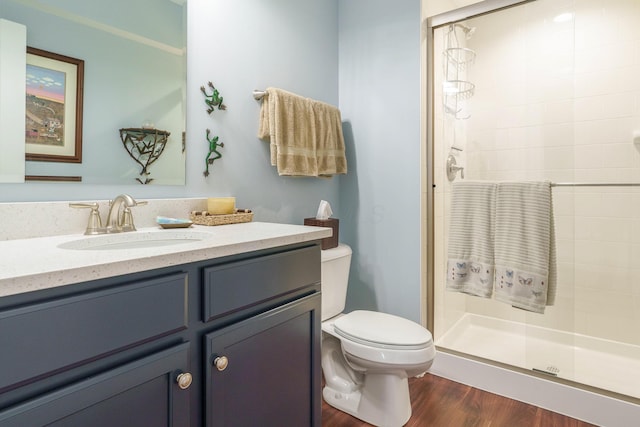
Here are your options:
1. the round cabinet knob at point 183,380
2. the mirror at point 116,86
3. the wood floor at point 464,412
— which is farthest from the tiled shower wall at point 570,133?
the round cabinet knob at point 183,380

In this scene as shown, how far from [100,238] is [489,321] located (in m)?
2.31

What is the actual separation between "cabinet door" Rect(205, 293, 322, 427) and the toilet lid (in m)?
0.35

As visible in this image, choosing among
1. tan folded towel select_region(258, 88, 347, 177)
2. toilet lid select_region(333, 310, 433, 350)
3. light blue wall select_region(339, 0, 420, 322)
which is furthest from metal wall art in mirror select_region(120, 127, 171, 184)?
light blue wall select_region(339, 0, 420, 322)

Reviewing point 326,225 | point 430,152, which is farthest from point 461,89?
point 326,225

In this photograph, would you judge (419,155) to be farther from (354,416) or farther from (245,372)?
(245,372)

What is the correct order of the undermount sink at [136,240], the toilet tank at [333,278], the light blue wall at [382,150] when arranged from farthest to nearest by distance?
the light blue wall at [382,150], the toilet tank at [333,278], the undermount sink at [136,240]

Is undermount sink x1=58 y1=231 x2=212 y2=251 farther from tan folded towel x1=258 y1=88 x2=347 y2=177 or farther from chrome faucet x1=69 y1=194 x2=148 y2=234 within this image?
tan folded towel x1=258 y1=88 x2=347 y2=177

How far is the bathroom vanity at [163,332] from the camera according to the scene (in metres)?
0.64

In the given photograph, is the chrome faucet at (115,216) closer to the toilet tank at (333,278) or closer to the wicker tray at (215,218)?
the wicker tray at (215,218)

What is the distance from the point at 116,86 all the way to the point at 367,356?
1.42 meters

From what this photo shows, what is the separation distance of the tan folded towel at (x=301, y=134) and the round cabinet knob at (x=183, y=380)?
112 cm

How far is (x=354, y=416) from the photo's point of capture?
170cm

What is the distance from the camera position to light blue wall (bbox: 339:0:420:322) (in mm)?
2098

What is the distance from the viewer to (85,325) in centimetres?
70
